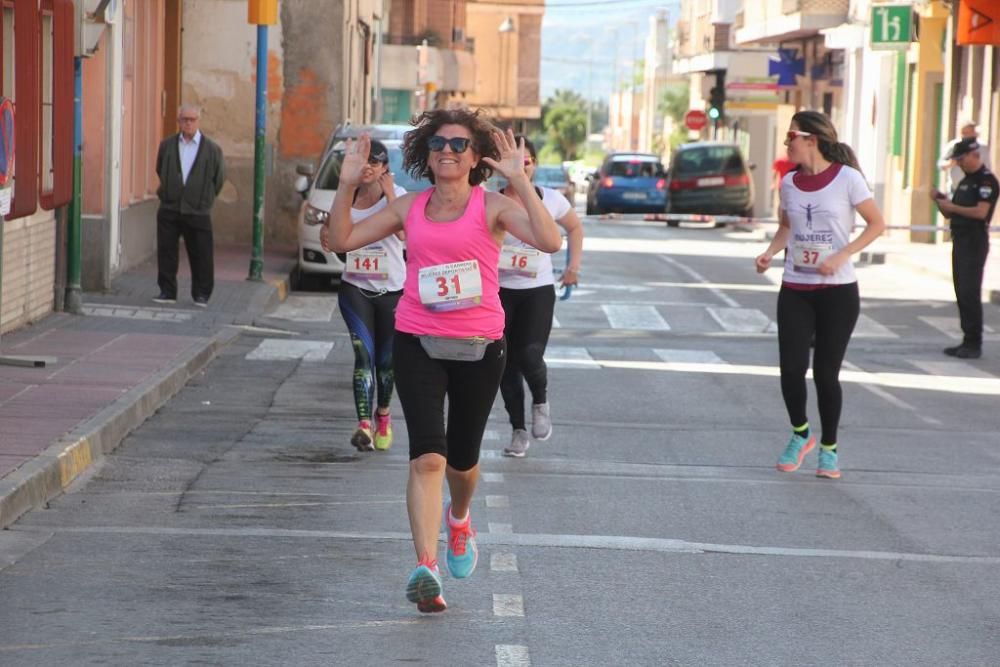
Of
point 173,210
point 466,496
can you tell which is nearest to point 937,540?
point 466,496

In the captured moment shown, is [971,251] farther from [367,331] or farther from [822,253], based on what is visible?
[367,331]

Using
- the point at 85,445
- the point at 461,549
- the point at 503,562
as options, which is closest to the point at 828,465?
the point at 503,562

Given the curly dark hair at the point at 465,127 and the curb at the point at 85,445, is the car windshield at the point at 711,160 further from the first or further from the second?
the curly dark hair at the point at 465,127

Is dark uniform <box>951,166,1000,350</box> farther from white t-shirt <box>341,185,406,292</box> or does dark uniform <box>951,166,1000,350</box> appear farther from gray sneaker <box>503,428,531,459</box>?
white t-shirt <box>341,185,406,292</box>

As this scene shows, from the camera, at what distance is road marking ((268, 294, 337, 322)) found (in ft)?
61.4

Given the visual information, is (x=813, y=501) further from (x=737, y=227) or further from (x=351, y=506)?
(x=737, y=227)

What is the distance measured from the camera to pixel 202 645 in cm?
616

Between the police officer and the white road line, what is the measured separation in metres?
4.84

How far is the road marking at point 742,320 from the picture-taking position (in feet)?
62.3

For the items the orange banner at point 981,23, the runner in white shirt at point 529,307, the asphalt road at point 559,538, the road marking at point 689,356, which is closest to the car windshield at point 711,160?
the orange banner at point 981,23

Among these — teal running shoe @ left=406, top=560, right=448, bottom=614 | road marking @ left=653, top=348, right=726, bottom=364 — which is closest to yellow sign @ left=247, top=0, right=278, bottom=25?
road marking @ left=653, top=348, right=726, bottom=364

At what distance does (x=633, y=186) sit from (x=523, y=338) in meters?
35.9

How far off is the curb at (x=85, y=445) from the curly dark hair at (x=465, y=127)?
97.6 inches

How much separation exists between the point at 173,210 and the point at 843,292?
921cm
